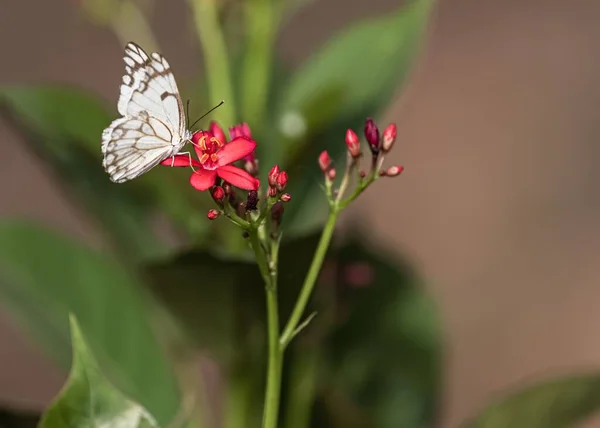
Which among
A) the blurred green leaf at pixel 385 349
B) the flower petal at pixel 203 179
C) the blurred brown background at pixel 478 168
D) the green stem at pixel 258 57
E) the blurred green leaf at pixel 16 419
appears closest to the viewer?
the flower petal at pixel 203 179

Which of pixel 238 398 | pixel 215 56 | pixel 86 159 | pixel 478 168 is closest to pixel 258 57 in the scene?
pixel 215 56

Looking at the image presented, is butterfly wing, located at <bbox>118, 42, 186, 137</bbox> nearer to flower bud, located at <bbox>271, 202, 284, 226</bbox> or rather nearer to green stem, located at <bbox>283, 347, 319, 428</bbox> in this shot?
flower bud, located at <bbox>271, 202, 284, 226</bbox>

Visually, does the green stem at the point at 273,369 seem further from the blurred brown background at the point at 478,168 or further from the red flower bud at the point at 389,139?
the blurred brown background at the point at 478,168

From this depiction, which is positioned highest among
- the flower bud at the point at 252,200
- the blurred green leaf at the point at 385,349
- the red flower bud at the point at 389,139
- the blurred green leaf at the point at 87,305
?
the flower bud at the point at 252,200

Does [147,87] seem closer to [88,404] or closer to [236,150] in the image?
[236,150]

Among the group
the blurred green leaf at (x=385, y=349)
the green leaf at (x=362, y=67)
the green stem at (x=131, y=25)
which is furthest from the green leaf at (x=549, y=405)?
the green stem at (x=131, y=25)

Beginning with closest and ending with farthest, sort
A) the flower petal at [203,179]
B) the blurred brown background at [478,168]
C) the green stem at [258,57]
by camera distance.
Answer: the flower petal at [203,179] < the green stem at [258,57] < the blurred brown background at [478,168]

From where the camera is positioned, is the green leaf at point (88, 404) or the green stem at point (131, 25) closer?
the green leaf at point (88, 404)
